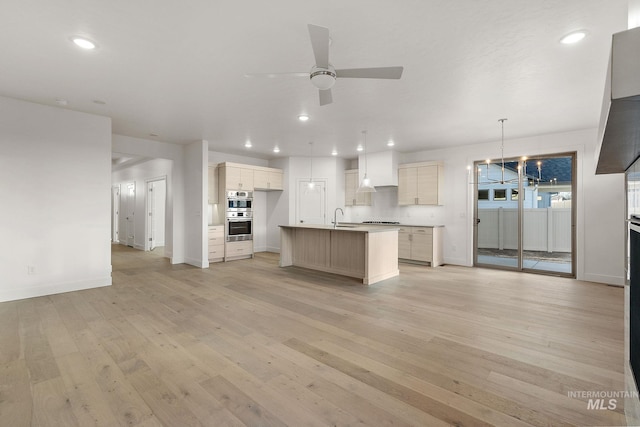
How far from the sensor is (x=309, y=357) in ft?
8.46

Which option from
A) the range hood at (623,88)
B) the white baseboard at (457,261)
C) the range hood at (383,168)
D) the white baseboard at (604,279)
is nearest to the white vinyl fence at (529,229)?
the white baseboard at (457,261)

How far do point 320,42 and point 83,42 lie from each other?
225 cm

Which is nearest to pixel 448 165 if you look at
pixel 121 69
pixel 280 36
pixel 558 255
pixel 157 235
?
pixel 558 255

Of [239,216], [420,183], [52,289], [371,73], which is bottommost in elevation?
[52,289]

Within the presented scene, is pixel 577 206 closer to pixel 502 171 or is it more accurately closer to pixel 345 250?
pixel 502 171

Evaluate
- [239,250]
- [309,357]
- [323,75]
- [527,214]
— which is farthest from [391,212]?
[323,75]

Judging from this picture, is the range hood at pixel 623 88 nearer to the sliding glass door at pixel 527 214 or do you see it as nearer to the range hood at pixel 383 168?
the sliding glass door at pixel 527 214

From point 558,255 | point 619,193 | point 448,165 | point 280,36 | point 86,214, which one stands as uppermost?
point 280,36

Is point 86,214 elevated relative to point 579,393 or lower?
elevated

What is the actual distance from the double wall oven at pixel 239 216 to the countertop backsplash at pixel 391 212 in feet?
9.25

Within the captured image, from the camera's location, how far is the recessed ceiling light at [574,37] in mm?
2510

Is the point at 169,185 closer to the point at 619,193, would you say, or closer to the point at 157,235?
the point at 157,235

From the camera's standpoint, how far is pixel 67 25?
2.49 meters

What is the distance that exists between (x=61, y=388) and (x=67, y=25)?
2.85 metres
